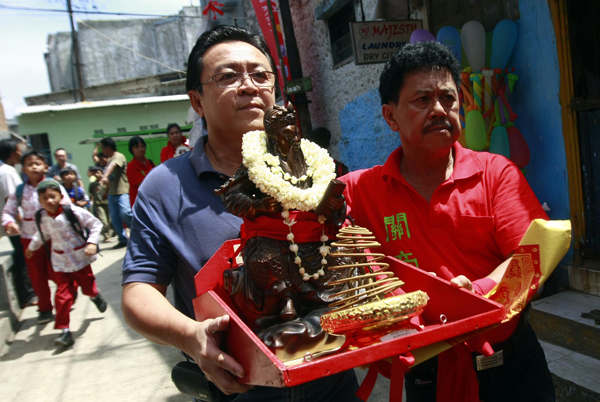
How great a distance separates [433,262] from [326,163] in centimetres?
63

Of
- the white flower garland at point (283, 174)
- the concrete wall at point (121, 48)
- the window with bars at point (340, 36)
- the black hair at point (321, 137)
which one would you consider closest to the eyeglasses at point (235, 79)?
the white flower garland at point (283, 174)

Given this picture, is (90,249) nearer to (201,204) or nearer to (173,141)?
(173,141)

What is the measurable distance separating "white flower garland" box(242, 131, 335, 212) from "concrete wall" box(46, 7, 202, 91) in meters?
26.8

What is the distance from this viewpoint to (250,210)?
4.37 feet

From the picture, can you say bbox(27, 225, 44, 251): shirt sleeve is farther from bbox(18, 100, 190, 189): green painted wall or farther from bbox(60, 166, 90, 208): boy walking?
bbox(18, 100, 190, 189): green painted wall

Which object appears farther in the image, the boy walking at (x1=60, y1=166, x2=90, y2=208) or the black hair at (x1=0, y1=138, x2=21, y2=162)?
the boy walking at (x1=60, y1=166, x2=90, y2=208)

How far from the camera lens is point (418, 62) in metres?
1.82

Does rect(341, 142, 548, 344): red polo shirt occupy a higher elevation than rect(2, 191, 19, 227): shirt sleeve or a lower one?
lower

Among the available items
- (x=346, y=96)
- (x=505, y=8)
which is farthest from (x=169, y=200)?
(x=346, y=96)

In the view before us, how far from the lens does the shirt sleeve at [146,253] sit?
1.47 meters

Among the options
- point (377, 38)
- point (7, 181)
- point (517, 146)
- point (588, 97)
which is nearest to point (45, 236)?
point (7, 181)

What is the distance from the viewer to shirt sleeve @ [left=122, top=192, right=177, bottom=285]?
4.83ft

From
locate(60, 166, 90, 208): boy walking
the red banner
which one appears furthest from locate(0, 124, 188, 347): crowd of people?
the red banner

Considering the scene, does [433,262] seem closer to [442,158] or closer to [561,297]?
[442,158]
